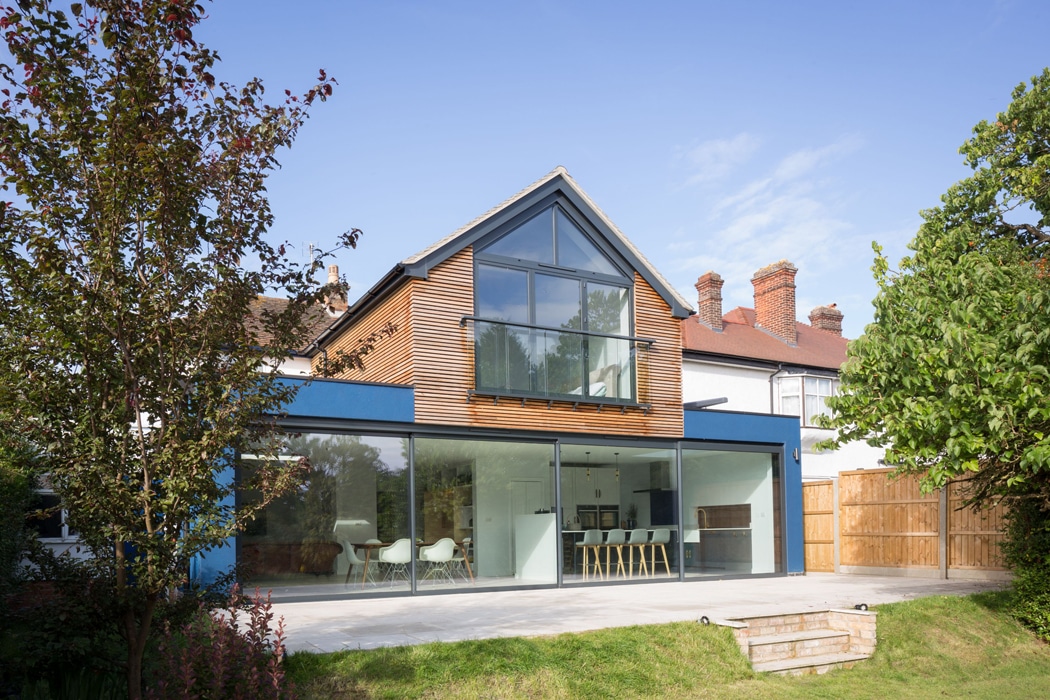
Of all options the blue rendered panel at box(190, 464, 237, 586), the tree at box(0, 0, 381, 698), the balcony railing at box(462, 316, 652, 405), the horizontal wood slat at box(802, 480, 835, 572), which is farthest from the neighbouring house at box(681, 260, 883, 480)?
the tree at box(0, 0, 381, 698)

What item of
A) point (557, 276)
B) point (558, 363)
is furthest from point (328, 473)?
point (557, 276)

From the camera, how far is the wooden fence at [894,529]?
51.1 feet

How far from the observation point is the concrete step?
377 inches

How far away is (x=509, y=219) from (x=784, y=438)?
7.62m

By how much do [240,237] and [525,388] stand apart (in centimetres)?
928

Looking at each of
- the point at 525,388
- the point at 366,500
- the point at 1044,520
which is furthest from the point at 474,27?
the point at 1044,520

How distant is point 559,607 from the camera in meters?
11.5

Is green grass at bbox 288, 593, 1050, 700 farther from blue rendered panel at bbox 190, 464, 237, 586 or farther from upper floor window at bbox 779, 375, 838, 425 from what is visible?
upper floor window at bbox 779, 375, 838, 425

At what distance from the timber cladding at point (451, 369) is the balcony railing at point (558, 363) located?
0.14 m

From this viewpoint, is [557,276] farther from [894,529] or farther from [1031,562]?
[894,529]

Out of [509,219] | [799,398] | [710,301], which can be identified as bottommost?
[799,398]

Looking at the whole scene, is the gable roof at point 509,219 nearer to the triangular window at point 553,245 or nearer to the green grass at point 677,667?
the triangular window at point 553,245

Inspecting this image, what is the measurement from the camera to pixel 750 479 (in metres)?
17.2

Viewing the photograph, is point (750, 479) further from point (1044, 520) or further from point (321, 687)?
point (321, 687)
